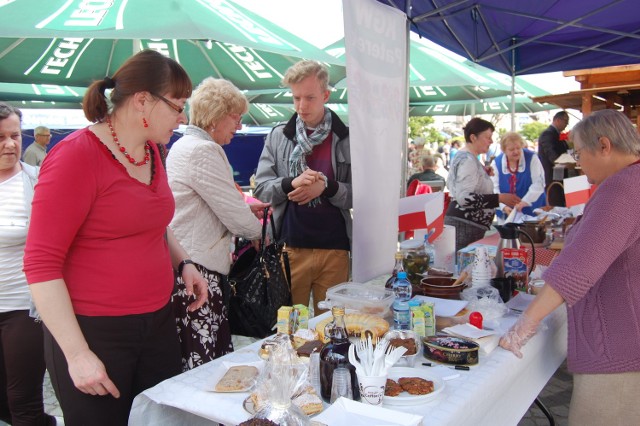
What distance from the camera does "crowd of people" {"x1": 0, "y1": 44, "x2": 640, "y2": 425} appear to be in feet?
4.58

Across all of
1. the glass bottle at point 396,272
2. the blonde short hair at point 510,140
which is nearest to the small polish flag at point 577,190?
the blonde short hair at point 510,140

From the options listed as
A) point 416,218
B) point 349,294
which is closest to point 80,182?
point 349,294

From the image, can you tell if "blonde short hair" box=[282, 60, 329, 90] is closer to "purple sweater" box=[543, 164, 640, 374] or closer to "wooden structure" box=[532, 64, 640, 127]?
"purple sweater" box=[543, 164, 640, 374]

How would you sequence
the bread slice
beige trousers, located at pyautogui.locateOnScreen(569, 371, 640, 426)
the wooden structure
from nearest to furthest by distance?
the bread slice < beige trousers, located at pyautogui.locateOnScreen(569, 371, 640, 426) < the wooden structure

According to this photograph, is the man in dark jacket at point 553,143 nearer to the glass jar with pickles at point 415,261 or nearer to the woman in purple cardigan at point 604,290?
the glass jar with pickles at point 415,261

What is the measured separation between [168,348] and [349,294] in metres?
0.69

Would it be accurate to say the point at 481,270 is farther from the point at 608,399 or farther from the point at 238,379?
the point at 238,379

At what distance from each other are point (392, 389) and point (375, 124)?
4.74 feet

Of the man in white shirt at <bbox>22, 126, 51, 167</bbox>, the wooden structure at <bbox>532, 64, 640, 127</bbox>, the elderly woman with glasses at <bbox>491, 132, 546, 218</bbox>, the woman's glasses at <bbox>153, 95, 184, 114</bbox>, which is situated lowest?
the elderly woman with glasses at <bbox>491, 132, 546, 218</bbox>

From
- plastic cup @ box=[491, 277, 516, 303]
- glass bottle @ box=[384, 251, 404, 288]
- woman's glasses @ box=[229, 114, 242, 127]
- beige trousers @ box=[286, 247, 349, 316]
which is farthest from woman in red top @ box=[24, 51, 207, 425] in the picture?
plastic cup @ box=[491, 277, 516, 303]

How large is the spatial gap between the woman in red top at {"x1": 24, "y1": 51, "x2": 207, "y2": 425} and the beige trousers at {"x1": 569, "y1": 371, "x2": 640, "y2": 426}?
1.42 m

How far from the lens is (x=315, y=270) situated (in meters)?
2.72

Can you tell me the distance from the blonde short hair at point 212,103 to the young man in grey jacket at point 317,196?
40cm

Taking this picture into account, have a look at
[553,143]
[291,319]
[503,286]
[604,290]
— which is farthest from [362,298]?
[553,143]
